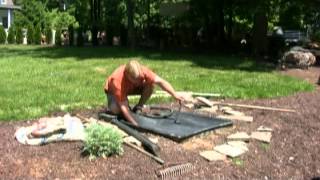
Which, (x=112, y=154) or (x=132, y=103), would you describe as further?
(x=132, y=103)

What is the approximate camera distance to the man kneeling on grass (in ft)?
24.9

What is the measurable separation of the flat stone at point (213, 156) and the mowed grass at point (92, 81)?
9.16 ft

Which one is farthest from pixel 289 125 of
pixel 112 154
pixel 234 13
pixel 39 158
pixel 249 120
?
pixel 234 13

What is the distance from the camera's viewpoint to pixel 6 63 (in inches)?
708

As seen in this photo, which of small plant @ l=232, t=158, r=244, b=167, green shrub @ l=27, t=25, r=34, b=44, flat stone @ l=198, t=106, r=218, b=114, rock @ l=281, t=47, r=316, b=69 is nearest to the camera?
small plant @ l=232, t=158, r=244, b=167

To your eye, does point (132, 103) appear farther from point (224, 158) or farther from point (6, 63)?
point (6, 63)

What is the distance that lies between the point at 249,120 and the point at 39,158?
3190mm

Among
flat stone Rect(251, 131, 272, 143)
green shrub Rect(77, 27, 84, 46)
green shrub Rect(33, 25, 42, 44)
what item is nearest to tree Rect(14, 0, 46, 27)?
green shrub Rect(33, 25, 42, 44)

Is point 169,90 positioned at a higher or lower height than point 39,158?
higher

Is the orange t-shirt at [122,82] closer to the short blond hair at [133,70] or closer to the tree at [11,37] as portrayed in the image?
the short blond hair at [133,70]

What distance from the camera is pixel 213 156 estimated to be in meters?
6.78

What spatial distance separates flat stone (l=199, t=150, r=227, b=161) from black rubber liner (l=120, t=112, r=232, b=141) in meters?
0.47

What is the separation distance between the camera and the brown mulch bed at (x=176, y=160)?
618 cm

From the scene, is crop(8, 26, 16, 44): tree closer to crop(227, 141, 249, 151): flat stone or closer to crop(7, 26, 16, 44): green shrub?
crop(7, 26, 16, 44): green shrub
